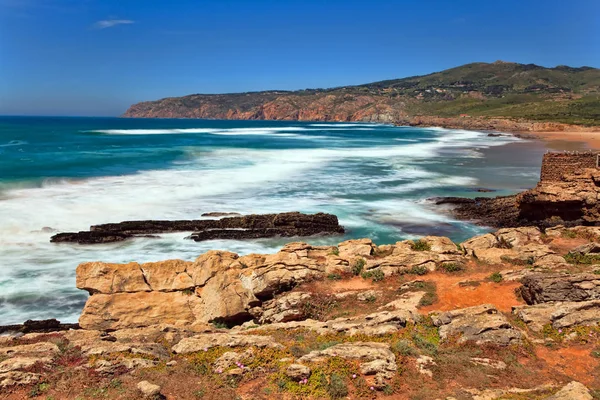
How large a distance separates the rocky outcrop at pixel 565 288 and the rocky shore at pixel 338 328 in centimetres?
3

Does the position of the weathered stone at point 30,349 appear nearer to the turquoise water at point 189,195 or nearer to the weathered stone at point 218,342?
the weathered stone at point 218,342

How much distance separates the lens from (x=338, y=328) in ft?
32.5

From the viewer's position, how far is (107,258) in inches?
734

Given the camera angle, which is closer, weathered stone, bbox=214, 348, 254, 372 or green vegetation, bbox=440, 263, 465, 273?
weathered stone, bbox=214, 348, 254, 372

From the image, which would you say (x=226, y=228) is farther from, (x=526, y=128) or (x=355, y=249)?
(x=526, y=128)

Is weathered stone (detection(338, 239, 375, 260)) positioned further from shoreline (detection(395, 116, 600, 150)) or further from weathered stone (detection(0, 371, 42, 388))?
shoreline (detection(395, 116, 600, 150))

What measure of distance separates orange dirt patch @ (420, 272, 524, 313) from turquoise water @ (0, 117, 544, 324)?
8.39 m

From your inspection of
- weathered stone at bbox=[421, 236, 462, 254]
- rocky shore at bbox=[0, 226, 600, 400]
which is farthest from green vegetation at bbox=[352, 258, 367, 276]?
weathered stone at bbox=[421, 236, 462, 254]

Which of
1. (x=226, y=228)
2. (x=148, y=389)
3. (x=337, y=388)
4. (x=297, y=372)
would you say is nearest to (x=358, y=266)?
(x=297, y=372)

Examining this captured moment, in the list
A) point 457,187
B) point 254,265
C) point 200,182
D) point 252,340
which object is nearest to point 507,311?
point 252,340

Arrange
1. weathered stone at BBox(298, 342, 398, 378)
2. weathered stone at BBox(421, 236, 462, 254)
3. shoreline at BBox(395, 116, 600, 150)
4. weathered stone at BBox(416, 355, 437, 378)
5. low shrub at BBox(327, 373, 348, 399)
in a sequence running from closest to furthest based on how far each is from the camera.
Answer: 1. low shrub at BBox(327, 373, 348, 399)
2. weathered stone at BBox(298, 342, 398, 378)
3. weathered stone at BBox(416, 355, 437, 378)
4. weathered stone at BBox(421, 236, 462, 254)
5. shoreline at BBox(395, 116, 600, 150)

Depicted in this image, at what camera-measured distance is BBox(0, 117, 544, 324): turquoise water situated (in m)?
17.8

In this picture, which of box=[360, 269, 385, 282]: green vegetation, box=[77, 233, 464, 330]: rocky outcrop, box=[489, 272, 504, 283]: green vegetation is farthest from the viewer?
box=[360, 269, 385, 282]: green vegetation

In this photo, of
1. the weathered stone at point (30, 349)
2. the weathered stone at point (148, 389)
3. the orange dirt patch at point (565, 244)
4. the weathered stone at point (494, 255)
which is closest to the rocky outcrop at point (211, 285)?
the weathered stone at point (494, 255)
